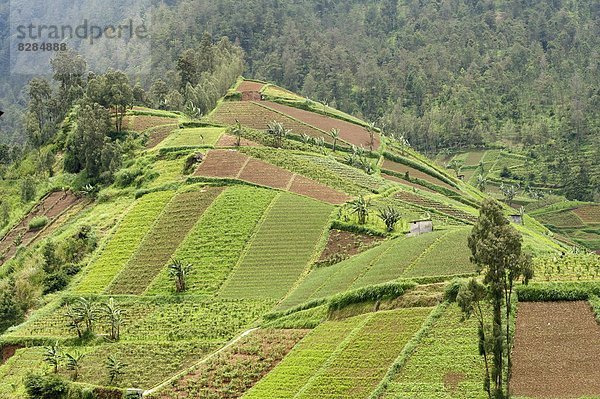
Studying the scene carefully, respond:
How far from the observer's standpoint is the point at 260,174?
305ft

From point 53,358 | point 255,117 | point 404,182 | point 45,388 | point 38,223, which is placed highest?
point 255,117

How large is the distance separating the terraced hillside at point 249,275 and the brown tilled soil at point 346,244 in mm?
178

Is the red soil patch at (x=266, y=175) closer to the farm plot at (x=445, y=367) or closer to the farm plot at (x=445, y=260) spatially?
the farm plot at (x=445, y=260)

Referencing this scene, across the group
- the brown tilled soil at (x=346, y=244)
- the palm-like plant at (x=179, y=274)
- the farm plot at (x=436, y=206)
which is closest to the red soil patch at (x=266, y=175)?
the farm plot at (x=436, y=206)

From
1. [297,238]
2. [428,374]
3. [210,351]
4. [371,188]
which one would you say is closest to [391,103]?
[371,188]

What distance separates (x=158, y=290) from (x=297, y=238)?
13762 millimetres

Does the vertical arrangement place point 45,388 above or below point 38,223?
below

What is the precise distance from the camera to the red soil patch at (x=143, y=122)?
385 ft

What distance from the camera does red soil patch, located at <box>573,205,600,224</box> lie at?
137625mm

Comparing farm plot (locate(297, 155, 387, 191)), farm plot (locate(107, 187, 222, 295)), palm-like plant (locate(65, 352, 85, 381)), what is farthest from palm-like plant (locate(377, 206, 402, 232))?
palm-like plant (locate(65, 352, 85, 381))

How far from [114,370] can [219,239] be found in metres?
23.3

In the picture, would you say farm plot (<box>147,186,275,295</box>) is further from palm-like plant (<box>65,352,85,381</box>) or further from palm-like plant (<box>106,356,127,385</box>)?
palm-like plant (<box>106,356,127,385</box>)

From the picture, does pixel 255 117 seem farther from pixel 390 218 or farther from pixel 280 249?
pixel 390 218

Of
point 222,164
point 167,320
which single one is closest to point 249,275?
point 167,320
